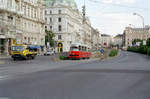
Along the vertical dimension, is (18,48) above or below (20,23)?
below

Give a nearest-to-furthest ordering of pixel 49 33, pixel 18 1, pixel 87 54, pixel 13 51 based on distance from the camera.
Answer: pixel 13 51 < pixel 87 54 < pixel 18 1 < pixel 49 33

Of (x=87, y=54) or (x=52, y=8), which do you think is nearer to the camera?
(x=87, y=54)

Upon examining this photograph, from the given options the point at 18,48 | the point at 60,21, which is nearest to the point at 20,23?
the point at 18,48

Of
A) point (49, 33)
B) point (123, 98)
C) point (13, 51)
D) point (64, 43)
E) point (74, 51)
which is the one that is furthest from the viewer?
point (64, 43)

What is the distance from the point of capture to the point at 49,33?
3039 inches

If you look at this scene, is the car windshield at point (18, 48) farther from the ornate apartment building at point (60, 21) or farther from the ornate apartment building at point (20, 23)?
the ornate apartment building at point (60, 21)

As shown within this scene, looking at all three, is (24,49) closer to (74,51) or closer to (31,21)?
(74,51)

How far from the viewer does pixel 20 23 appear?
5253 centimetres

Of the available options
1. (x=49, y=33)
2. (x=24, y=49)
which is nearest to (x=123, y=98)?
(x=24, y=49)

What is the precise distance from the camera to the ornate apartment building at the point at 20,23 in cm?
4526

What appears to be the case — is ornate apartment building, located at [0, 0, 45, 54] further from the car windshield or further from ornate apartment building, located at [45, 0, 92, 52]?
ornate apartment building, located at [45, 0, 92, 52]

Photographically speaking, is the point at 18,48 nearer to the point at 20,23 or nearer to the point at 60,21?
the point at 20,23

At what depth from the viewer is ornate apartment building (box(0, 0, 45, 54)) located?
148 feet

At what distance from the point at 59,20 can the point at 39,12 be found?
26.0m
